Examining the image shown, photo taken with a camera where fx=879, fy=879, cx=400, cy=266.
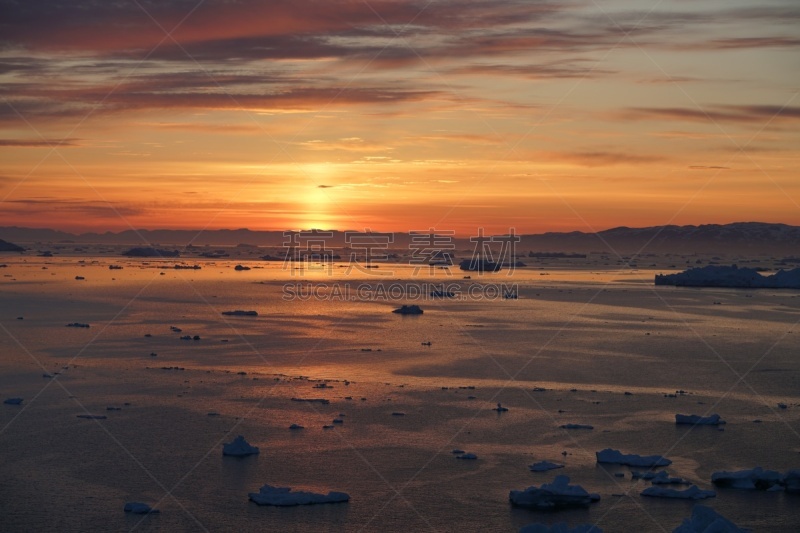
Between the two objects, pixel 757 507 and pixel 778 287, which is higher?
pixel 778 287

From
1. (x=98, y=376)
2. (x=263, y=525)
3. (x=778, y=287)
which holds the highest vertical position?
(x=778, y=287)

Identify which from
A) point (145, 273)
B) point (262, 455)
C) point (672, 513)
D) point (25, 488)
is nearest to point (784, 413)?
point (672, 513)

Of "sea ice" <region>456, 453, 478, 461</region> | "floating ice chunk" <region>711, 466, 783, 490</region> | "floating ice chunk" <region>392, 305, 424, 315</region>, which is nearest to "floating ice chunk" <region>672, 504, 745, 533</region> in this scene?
"floating ice chunk" <region>711, 466, 783, 490</region>

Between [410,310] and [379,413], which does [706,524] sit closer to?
[379,413]

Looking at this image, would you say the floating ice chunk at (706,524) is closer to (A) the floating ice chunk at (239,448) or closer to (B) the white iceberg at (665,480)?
(B) the white iceberg at (665,480)

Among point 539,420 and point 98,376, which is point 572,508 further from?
point 98,376

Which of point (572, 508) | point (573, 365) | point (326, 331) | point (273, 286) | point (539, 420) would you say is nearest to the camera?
point (572, 508)
